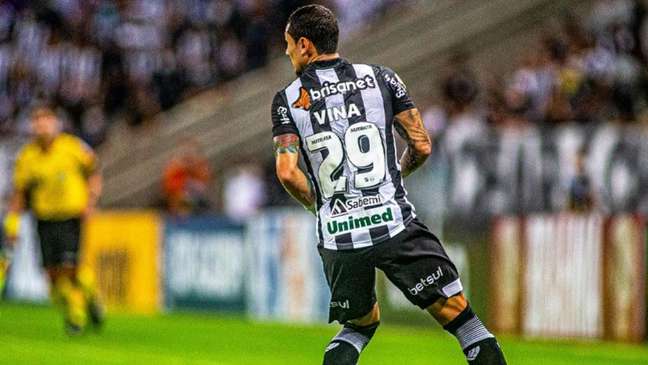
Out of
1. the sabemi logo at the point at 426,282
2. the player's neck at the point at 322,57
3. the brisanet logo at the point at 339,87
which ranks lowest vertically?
the sabemi logo at the point at 426,282

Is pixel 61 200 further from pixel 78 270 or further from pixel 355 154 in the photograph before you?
pixel 355 154

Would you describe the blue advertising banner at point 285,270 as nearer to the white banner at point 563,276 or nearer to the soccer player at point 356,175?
the white banner at point 563,276

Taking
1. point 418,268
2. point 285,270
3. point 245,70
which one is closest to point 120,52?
point 245,70

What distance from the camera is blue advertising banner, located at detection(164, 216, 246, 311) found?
775 inches

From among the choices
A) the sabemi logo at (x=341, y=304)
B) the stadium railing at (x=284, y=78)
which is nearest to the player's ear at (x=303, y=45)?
the sabemi logo at (x=341, y=304)

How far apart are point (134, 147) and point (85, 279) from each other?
10.9 m

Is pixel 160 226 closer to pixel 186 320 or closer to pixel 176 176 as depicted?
pixel 176 176

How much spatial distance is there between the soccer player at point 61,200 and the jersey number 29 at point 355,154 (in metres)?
8.51

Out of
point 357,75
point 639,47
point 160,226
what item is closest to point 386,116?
point 357,75

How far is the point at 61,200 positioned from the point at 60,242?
45 centimetres

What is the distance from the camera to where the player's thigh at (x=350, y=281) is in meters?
7.09

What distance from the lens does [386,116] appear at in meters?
7.11

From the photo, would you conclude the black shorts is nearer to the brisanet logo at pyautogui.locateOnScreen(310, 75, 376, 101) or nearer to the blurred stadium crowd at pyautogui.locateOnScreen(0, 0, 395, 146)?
the brisanet logo at pyautogui.locateOnScreen(310, 75, 376, 101)

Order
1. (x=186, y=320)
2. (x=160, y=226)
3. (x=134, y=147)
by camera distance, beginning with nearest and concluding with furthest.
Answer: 1. (x=186, y=320)
2. (x=160, y=226)
3. (x=134, y=147)
